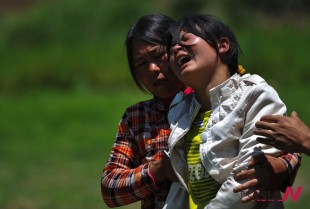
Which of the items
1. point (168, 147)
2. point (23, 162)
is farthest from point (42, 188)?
point (168, 147)

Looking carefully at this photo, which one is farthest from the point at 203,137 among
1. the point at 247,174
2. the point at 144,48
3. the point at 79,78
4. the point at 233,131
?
the point at 79,78

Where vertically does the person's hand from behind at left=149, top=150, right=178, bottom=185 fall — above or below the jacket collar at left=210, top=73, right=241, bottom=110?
→ below

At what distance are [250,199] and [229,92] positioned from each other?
36cm

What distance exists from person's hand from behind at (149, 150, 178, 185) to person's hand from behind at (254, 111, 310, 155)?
1.46 ft

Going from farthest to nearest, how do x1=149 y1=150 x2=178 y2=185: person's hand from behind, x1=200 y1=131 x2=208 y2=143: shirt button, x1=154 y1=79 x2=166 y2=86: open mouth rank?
x1=154 y1=79 x2=166 y2=86: open mouth → x1=149 y1=150 x2=178 y2=185: person's hand from behind → x1=200 y1=131 x2=208 y2=143: shirt button

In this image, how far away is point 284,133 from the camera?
90.9 inches

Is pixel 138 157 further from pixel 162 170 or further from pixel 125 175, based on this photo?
pixel 162 170

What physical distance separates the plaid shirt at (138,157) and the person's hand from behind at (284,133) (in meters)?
0.59

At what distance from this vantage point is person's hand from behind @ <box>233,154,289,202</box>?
7.68 ft

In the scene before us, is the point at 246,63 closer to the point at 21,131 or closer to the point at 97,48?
the point at 97,48

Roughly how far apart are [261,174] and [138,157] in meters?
0.72

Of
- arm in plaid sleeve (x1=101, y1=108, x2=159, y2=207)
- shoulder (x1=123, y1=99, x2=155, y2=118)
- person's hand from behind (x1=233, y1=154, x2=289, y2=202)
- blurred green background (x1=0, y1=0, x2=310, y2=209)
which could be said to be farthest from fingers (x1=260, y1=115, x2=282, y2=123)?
blurred green background (x1=0, y1=0, x2=310, y2=209)

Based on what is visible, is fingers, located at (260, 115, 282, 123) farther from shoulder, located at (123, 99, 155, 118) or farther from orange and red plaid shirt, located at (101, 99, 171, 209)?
shoulder, located at (123, 99, 155, 118)

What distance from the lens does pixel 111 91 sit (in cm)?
1510
